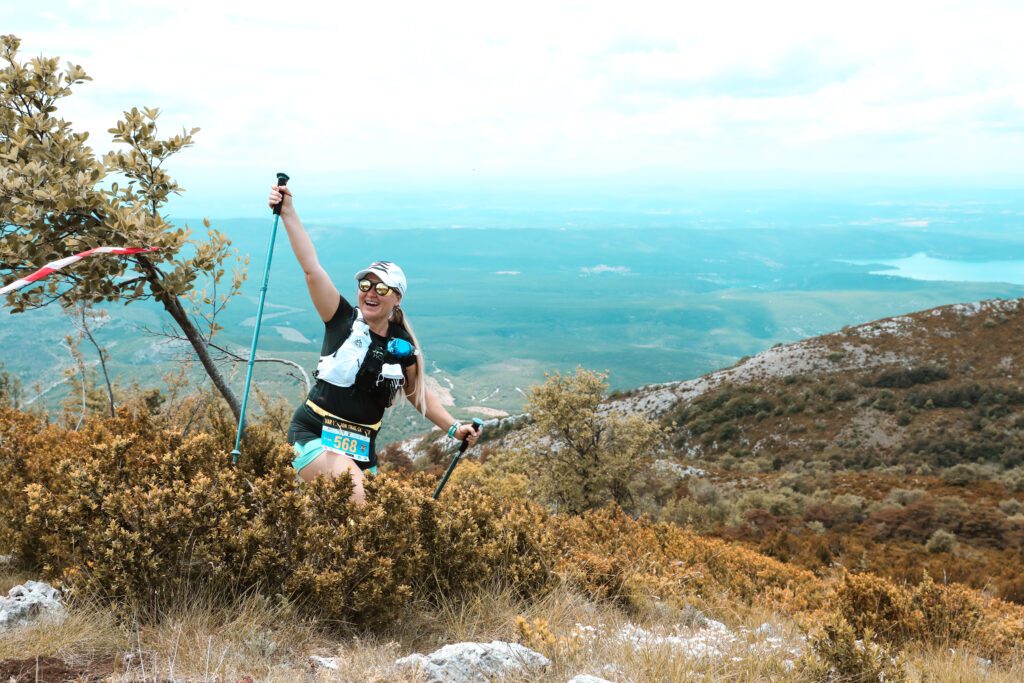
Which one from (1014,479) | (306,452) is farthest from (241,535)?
(1014,479)

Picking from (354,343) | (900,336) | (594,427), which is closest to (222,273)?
(354,343)

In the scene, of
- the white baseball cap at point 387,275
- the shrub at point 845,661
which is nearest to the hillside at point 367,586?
the shrub at point 845,661

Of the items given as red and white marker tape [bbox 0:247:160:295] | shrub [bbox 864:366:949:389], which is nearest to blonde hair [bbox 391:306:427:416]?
red and white marker tape [bbox 0:247:160:295]

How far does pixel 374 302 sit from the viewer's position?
527cm

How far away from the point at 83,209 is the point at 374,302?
256cm

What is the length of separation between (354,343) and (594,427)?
704 inches

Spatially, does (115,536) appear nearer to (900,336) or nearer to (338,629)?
(338,629)

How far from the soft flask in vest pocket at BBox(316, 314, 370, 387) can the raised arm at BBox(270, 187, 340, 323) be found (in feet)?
0.85

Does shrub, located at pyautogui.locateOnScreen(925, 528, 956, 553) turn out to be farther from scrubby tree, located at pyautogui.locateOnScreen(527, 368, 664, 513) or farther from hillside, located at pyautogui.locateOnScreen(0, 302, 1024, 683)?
hillside, located at pyautogui.locateOnScreen(0, 302, 1024, 683)

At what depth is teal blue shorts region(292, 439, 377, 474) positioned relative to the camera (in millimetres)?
4871

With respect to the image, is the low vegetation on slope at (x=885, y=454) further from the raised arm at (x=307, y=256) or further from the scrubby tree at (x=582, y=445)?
the raised arm at (x=307, y=256)

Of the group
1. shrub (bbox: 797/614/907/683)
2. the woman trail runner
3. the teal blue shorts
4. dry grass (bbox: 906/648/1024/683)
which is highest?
the woman trail runner

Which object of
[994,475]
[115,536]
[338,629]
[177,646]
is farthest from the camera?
[994,475]

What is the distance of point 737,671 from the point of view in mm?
3877
